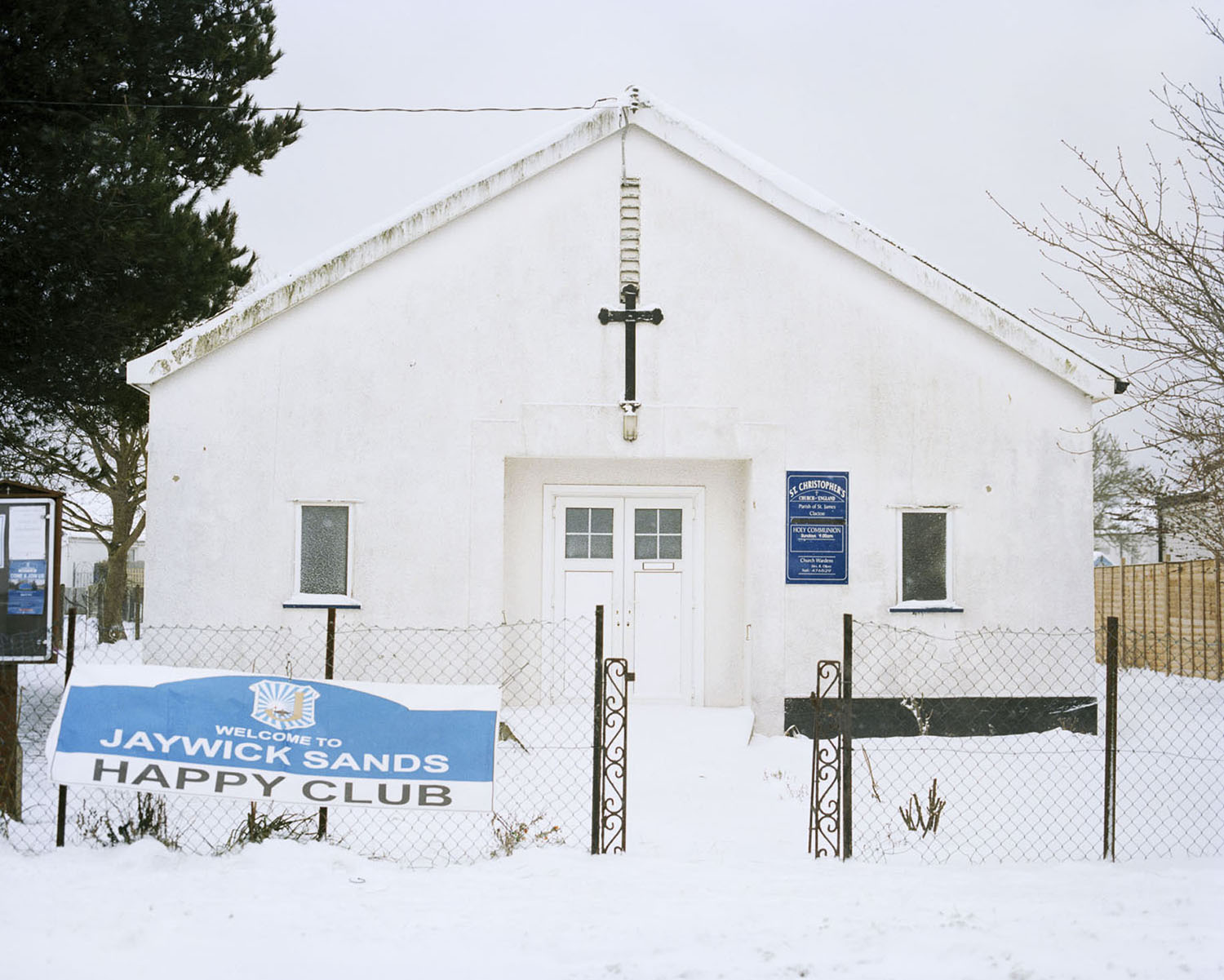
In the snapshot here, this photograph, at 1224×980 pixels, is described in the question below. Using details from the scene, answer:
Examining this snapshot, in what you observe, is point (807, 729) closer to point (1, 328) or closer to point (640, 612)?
point (640, 612)

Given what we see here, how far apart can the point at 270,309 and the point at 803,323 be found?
18.0 ft

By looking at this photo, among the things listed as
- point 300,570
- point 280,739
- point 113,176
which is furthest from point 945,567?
point 113,176

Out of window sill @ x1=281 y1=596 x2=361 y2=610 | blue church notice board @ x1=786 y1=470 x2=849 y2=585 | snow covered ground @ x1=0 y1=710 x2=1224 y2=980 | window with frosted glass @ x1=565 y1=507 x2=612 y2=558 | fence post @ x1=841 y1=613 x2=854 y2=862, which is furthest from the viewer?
window with frosted glass @ x1=565 y1=507 x2=612 y2=558

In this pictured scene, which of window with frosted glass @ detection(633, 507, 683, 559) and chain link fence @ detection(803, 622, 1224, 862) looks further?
window with frosted glass @ detection(633, 507, 683, 559)

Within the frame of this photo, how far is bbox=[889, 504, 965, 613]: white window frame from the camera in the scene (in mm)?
11703

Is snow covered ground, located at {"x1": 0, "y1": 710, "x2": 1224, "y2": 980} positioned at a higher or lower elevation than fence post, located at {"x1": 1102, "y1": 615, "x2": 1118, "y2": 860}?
lower

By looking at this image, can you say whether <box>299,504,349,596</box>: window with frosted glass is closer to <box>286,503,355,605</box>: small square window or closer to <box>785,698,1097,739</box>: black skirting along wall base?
<box>286,503,355,605</box>: small square window

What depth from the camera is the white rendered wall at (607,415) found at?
11.6 meters

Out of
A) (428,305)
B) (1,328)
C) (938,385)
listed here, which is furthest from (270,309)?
(938,385)

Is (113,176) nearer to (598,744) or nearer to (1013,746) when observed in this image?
(598,744)

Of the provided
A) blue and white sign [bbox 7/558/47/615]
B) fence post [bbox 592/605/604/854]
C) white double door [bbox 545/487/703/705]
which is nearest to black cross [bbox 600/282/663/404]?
white double door [bbox 545/487/703/705]

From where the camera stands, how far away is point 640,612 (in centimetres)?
1252

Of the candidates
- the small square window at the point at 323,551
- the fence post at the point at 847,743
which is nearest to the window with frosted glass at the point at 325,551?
the small square window at the point at 323,551

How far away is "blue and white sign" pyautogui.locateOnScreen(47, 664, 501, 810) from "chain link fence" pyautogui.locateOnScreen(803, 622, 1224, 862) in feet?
11.4
